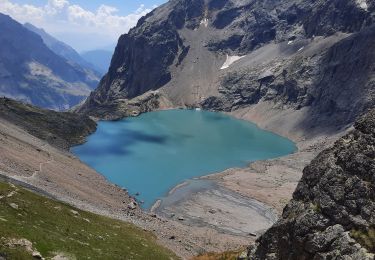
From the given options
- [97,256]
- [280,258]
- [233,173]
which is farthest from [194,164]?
[280,258]

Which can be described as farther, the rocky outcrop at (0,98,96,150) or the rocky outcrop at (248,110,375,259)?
the rocky outcrop at (0,98,96,150)

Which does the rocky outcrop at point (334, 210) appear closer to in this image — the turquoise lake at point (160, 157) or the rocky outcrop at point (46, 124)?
the turquoise lake at point (160, 157)

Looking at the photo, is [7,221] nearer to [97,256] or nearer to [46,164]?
[97,256]

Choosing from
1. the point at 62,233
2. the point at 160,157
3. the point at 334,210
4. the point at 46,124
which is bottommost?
the point at 62,233

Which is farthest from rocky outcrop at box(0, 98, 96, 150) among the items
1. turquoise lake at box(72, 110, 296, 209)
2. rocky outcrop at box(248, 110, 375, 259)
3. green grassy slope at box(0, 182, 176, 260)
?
rocky outcrop at box(248, 110, 375, 259)

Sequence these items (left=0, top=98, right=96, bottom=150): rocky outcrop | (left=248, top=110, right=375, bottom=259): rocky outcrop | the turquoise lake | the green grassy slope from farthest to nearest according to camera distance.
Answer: (left=0, top=98, right=96, bottom=150): rocky outcrop
the turquoise lake
the green grassy slope
(left=248, top=110, right=375, bottom=259): rocky outcrop

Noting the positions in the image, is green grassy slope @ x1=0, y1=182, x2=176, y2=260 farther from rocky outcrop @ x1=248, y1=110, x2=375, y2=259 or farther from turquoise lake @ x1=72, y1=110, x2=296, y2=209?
turquoise lake @ x1=72, y1=110, x2=296, y2=209

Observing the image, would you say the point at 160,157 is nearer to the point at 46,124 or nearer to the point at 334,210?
the point at 46,124

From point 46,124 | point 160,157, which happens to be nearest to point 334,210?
point 160,157
